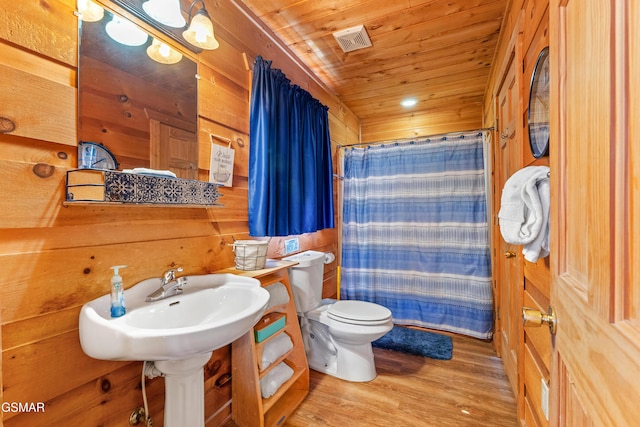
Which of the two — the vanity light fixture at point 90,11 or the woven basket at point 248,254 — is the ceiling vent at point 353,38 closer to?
the vanity light fixture at point 90,11

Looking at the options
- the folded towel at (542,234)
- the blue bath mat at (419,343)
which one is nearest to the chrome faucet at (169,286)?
the folded towel at (542,234)

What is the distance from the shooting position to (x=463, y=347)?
87.3 inches

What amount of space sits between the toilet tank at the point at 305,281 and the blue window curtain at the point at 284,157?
22 centimetres

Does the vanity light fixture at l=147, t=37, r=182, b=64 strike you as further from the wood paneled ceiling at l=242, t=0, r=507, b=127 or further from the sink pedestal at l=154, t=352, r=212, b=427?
the sink pedestal at l=154, t=352, r=212, b=427

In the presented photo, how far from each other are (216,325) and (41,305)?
1.82 ft

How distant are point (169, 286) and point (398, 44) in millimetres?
2148

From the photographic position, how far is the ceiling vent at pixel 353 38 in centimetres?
184

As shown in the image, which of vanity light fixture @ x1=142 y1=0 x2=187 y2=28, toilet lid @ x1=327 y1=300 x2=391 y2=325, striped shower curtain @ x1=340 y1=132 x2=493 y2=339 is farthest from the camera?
striped shower curtain @ x1=340 y1=132 x2=493 y2=339

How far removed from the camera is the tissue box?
1.39 m

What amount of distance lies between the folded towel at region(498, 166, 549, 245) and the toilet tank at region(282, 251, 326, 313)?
49.0 inches

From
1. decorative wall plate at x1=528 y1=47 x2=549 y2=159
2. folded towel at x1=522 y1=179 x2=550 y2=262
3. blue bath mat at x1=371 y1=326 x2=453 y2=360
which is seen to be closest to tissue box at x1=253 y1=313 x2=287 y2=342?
blue bath mat at x1=371 y1=326 x2=453 y2=360

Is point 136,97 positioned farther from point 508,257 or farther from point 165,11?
point 508,257

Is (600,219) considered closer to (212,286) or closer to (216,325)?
(216,325)

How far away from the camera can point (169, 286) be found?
1.11 meters
